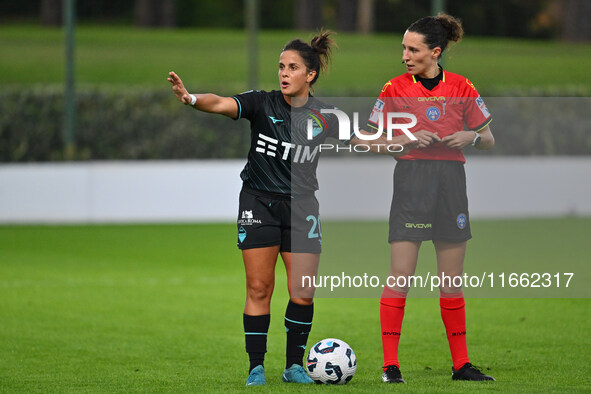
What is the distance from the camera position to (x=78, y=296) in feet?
28.3

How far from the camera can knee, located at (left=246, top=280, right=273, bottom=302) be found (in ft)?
16.3

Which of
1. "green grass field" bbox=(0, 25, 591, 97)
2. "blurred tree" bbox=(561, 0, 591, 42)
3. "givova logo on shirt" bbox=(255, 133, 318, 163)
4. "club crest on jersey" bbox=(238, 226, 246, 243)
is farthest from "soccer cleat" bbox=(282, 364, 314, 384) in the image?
"blurred tree" bbox=(561, 0, 591, 42)

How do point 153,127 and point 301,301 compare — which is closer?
point 301,301

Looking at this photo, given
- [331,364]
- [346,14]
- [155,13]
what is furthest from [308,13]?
[331,364]

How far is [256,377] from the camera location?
16.4 feet

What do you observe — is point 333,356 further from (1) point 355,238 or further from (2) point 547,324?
(2) point 547,324

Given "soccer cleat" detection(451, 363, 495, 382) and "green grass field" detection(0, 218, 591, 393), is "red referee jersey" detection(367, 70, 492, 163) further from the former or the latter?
"soccer cleat" detection(451, 363, 495, 382)

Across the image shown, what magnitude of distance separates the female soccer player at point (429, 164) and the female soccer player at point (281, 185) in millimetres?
183

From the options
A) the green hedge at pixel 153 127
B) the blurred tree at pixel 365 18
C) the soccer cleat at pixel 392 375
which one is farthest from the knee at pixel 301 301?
the blurred tree at pixel 365 18

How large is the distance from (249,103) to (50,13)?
464 inches

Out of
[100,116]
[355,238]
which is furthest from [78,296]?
[100,116]

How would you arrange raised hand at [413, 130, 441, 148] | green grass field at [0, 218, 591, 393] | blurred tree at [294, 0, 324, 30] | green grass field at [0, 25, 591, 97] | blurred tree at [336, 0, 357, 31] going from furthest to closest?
blurred tree at [294, 0, 324, 30] → blurred tree at [336, 0, 357, 31] → green grass field at [0, 25, 591, 97] → green grass field at [0, 218, 591, 393] → raised hand at [413, 130, 441, 148]

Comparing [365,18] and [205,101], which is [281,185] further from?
[365,18]

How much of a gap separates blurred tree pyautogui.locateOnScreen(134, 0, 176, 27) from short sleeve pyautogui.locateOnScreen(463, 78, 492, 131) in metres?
12.5
